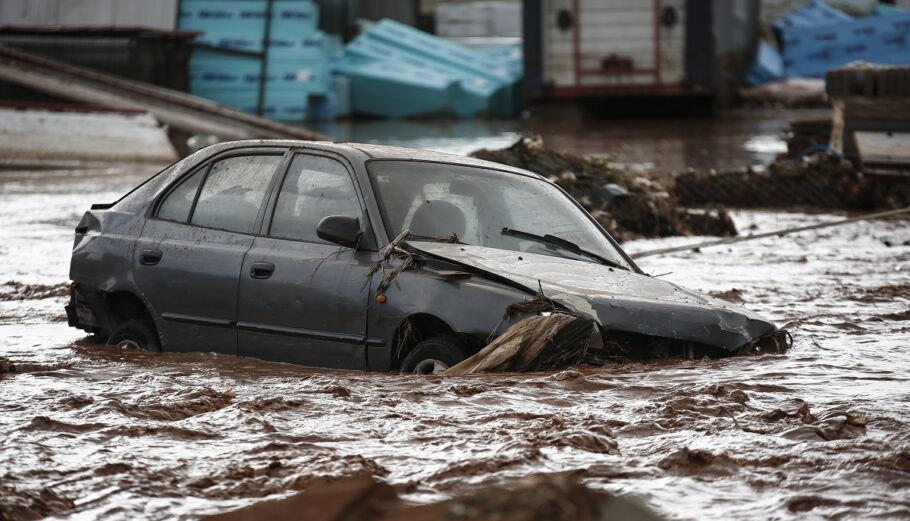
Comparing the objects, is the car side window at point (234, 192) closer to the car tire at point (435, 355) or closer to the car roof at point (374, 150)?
the car roof at point (374, 150)

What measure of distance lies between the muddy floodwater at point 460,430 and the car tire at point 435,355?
132 millimetres

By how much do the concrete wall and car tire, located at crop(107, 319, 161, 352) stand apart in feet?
86.4

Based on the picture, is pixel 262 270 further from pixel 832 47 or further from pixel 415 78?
pixel 832 47

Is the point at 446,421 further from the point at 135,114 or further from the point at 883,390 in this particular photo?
the point at 135,114

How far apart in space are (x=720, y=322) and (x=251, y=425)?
7.29 ft

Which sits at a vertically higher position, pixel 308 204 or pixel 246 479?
pixel 308 204

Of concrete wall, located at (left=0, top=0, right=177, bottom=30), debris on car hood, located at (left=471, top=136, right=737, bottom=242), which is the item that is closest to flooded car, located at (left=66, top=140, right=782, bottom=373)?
debris on car hood, located at (left=471, top=136, right=737, bottom=242)

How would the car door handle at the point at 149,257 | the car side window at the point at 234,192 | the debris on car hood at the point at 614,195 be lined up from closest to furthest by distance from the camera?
the car side window at the point at 234,192 < the car door handle at the point at 149,257 < the debris on car hood at the point at 614,195

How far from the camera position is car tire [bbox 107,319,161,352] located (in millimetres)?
7137

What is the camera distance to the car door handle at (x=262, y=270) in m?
6.61

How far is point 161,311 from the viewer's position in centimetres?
707

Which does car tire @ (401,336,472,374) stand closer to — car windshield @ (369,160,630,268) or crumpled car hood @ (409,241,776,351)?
crumpled car hood @ (409,241,776,351)

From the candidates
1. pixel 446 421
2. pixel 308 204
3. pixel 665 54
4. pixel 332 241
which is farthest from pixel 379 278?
pixel 665 54

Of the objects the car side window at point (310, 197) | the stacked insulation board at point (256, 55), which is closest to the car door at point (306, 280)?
the car side window at point (310, 197)
